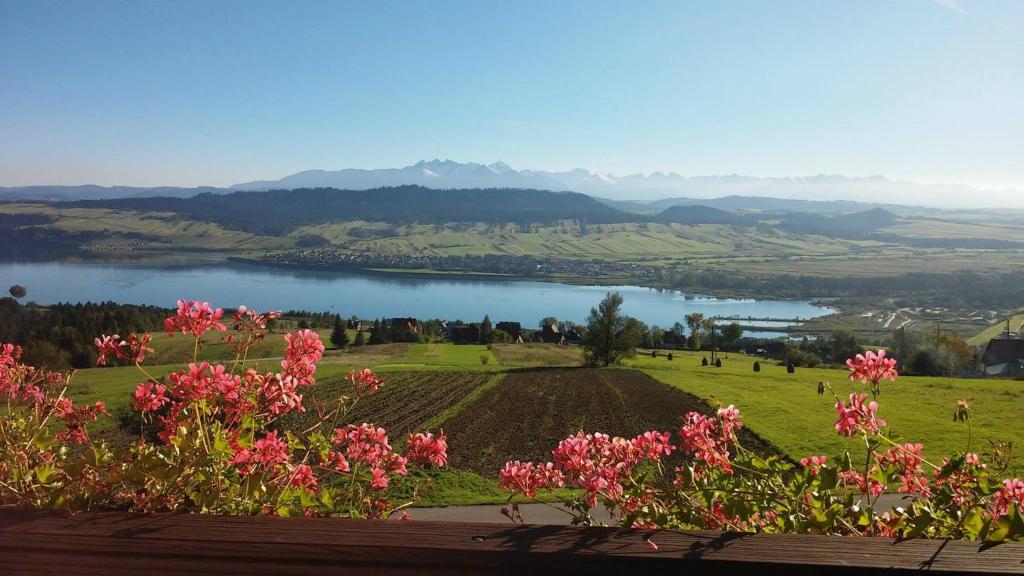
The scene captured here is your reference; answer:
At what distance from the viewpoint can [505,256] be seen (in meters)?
132

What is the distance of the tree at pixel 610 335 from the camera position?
35594 mm

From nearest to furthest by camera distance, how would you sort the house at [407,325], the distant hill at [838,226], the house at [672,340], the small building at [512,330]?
the house at [407,325] → the house at [672,340] → the small building at [512,330] → the distant hill at [838,226]

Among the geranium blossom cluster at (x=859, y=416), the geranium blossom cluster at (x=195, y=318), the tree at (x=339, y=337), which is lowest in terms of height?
the tree at (x=339, y=337)

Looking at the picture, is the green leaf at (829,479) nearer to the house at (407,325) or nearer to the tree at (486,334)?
the house at (407,325)

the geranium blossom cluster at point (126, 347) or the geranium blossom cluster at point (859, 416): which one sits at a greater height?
the geranium blossom cluster at point (126, 347)

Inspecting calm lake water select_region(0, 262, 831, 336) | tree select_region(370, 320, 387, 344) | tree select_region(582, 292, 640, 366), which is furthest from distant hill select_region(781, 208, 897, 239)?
tree select_region(582, 292, 640, 366)

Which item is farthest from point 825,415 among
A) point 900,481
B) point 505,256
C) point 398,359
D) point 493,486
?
point 505,256

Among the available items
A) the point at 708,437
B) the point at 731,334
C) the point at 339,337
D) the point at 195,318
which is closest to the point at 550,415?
the point at 708,437

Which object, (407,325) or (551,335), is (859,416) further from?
(551,335)

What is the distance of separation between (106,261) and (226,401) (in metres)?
127

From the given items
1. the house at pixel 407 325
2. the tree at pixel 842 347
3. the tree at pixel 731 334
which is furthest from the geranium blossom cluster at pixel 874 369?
the tree at pixel 731 334

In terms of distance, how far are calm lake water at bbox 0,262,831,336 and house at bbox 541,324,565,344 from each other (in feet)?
40.2

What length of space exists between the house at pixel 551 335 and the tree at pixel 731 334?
564 inches

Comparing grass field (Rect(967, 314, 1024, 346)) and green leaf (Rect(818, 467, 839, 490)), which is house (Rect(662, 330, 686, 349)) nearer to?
grass field (Rect(967, 314, 1024, 346))
